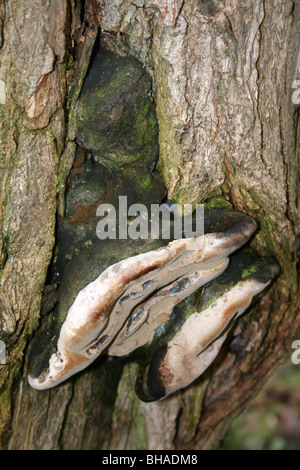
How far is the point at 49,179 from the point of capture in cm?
142

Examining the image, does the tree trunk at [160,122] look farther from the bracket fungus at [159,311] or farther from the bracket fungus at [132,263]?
the bracket fungus at [159,311]

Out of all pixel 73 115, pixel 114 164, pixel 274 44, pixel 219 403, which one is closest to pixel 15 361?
pixel 114 164

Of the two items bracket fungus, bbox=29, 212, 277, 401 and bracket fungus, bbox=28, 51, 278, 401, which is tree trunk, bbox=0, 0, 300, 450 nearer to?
bracket fungus, bbox=28, 51, 278, 401

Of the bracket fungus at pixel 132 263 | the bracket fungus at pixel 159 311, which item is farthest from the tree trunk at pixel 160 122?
the bracket fungus at pixel 159 311

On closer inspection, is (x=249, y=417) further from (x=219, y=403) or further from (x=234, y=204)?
(x=234, y=204)

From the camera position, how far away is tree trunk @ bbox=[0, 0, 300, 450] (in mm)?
1309

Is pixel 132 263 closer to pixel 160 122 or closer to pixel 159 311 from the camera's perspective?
pixel 159 311

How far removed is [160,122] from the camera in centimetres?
152

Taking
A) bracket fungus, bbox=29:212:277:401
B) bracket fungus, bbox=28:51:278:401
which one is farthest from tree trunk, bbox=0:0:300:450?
bracket fungus, bbox=29:212:277:401

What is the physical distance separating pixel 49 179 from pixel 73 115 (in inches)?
8.8

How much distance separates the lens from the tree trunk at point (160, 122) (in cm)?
131

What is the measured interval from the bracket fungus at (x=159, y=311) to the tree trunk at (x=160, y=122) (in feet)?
0.63

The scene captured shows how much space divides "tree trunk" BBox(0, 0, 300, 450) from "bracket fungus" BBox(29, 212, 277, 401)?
0.19 meters

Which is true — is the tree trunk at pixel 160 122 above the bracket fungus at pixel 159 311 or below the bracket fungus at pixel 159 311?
above
